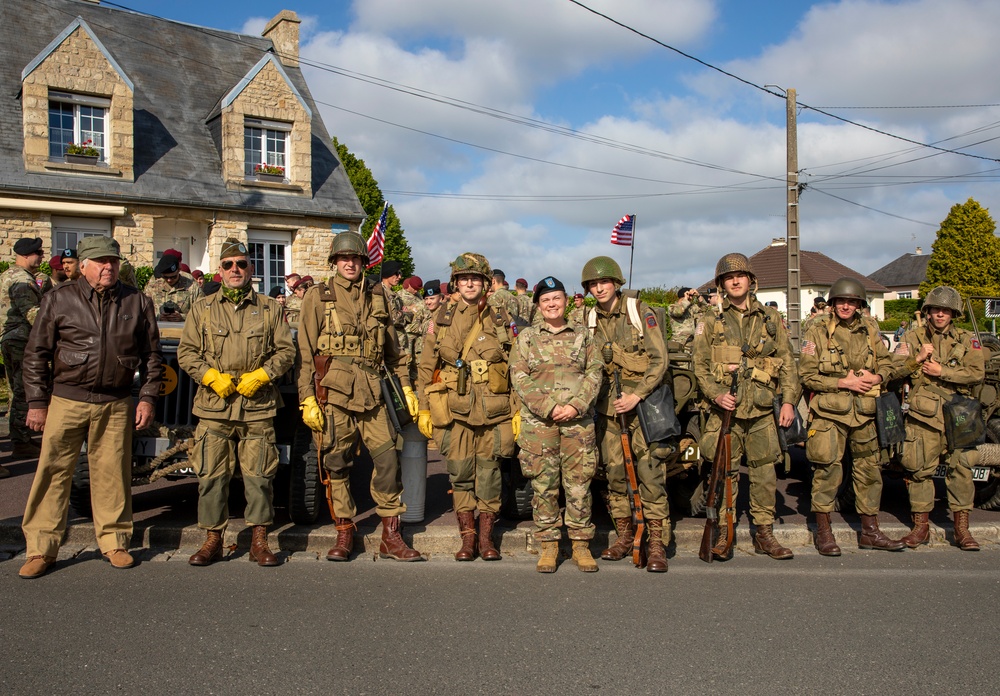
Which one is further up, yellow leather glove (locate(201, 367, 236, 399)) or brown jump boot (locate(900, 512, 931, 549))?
yellow leather glove (locate(201, 367, 236, 399))

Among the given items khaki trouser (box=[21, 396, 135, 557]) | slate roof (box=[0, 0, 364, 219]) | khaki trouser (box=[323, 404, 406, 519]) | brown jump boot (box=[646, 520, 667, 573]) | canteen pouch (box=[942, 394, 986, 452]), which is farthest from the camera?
slate roof (box=[0, 0, 364, 219])

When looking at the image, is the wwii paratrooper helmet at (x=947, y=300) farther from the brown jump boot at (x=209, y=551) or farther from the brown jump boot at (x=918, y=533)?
the brown jump boot at (x=209, y=551)

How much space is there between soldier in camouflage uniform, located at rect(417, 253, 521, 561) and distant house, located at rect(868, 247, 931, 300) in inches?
2906

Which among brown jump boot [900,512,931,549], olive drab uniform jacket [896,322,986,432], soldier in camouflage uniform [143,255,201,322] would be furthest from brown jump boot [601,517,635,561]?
soldier in camouflage uniform [143,255,201,322]

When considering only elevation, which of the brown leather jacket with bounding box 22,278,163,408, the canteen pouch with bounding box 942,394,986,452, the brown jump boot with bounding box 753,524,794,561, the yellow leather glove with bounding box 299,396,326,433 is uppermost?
the brown leather jacket with bounding box 22,278,163,408

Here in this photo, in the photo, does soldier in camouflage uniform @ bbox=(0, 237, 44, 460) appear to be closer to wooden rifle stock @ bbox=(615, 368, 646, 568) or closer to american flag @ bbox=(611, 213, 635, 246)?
wooden rifle stock @ bbox=(615, 368, 646, 568)

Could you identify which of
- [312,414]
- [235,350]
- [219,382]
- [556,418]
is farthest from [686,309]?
[219,382]

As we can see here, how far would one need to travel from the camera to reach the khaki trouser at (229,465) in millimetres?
5434

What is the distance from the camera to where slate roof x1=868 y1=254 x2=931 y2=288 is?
239ft

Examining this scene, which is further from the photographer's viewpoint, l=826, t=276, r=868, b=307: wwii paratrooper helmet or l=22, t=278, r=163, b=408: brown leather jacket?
l=826, t=276, r=868, b=307: wwii paratrooper helmet

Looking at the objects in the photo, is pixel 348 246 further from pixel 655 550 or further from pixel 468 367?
pixel 655 550

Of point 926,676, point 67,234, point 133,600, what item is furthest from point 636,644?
point 67,234

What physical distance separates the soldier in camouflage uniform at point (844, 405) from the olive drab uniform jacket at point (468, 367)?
2.31 metres

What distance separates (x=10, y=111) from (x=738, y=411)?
17666mm
